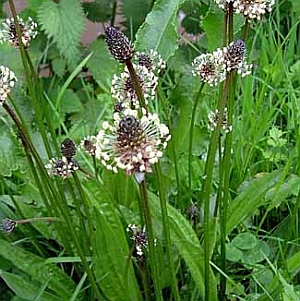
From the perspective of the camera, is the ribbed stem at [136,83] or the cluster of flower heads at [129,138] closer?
the cluster of flower heads at [129,138]

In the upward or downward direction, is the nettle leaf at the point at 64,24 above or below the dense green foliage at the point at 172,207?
above

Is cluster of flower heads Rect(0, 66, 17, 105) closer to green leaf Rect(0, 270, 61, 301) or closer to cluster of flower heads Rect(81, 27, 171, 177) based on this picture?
cluster of flower heads Rect(81, 27, 171, 177)

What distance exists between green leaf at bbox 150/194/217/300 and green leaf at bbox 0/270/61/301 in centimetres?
25

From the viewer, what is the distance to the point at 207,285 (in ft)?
3.89

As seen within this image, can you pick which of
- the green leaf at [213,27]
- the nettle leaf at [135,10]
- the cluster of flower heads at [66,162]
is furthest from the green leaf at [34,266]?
the nettle leaf at [135,10]

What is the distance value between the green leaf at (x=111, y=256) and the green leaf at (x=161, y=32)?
0.92 feet

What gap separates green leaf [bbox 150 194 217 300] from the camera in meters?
1.18

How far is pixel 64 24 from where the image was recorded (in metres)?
2.02

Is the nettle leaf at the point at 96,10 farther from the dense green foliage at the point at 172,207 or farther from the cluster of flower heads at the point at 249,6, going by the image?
the cluster of flower heads at the point at 249,6

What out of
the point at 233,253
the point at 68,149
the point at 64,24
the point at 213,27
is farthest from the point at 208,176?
the point at 64,24

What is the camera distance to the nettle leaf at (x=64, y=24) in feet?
6.46

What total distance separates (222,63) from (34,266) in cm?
53

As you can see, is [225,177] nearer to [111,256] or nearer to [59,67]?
[111,256]

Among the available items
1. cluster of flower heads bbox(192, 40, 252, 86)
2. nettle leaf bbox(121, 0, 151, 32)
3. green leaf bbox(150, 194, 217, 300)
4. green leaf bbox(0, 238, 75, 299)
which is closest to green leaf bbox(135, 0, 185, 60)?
cluster of flower heads bbox(192, 40, 252, 86)
